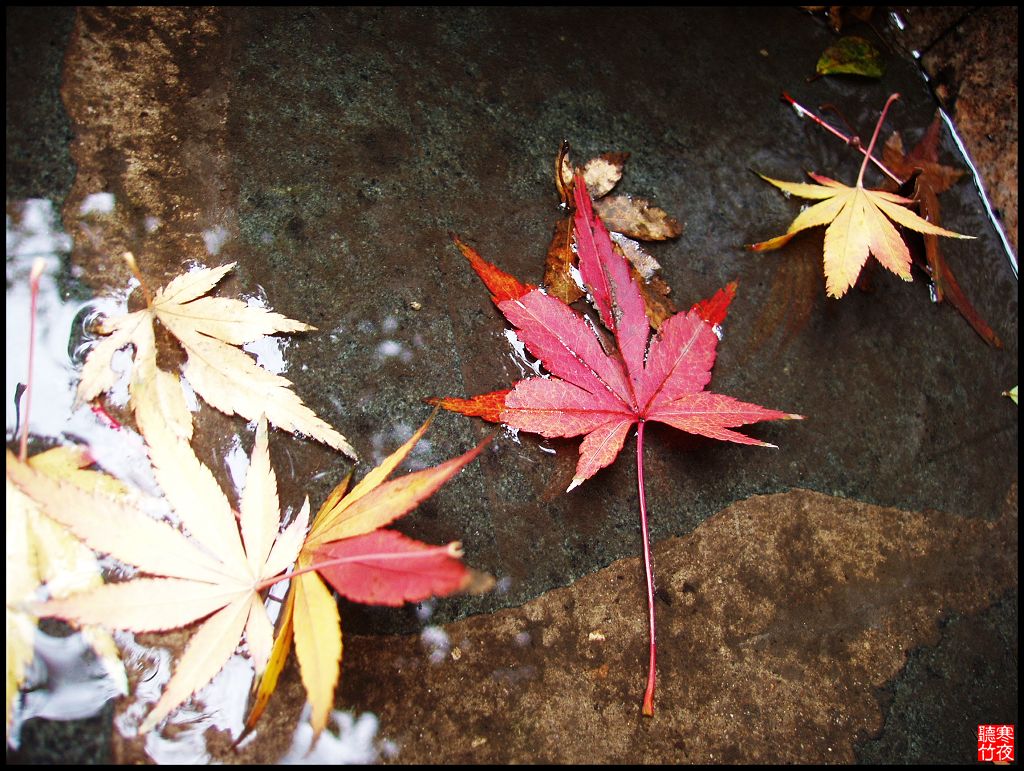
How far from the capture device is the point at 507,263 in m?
1.39

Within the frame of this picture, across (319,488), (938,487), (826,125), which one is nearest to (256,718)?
(319,488)

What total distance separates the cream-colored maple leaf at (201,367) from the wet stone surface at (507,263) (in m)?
0.06

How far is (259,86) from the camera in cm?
139

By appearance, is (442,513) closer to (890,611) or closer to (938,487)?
(890,611)

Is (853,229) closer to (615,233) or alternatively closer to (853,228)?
(853,228)

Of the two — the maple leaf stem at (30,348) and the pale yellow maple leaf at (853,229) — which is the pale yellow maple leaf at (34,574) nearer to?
the maple leaf stem at (30,348)

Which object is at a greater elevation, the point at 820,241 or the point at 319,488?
the point at 820,241

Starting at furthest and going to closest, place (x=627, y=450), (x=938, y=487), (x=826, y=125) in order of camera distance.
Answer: (x=826, y=125) < (x=938, y=487) < (x=627, y=450)

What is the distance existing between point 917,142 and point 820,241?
0.51m

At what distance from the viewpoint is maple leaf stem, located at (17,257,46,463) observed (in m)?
1.10

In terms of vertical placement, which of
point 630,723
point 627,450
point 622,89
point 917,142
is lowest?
point 630,723

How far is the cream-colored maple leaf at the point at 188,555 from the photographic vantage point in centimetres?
96

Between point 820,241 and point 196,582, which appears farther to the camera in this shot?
point 820,241

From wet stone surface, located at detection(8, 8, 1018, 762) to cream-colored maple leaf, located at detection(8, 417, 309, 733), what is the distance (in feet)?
0.37
